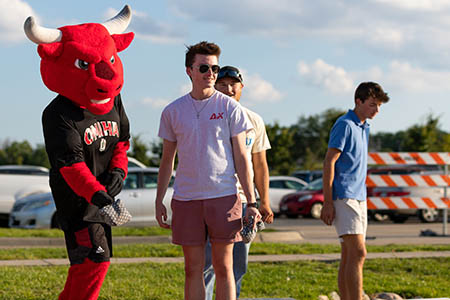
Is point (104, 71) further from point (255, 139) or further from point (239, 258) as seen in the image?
point (239, 258)

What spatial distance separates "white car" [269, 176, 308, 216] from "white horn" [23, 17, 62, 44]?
18.3 metres

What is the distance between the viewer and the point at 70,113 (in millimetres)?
4773

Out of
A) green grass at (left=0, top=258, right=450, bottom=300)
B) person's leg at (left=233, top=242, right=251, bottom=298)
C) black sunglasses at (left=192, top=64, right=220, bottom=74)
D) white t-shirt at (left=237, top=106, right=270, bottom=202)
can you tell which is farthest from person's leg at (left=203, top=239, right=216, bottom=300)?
green grass at (left=0, top=258, right=450, bottom=300)

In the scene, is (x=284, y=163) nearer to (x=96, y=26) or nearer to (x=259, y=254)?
(x=259, y=254)

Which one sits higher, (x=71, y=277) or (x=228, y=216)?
(x=228, y=216)

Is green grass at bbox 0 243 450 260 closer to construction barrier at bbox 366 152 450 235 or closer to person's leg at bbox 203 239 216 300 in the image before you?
construction barrier at bbox 366 152 450 235

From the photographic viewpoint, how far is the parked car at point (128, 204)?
1512 cm

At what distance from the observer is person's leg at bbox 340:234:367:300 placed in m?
5.73

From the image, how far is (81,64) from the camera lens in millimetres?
4781

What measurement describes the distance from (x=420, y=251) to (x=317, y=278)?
11.1ft

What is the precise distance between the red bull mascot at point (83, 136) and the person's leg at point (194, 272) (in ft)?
2.15

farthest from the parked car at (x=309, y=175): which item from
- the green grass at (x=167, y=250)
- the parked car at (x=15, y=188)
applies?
the green grass at (x=167, y=250)

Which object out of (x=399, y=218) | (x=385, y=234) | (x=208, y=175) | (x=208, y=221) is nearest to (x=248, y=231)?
(x=208, y=221)

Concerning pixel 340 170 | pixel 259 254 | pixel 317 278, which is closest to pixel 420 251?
pixel 259 254
